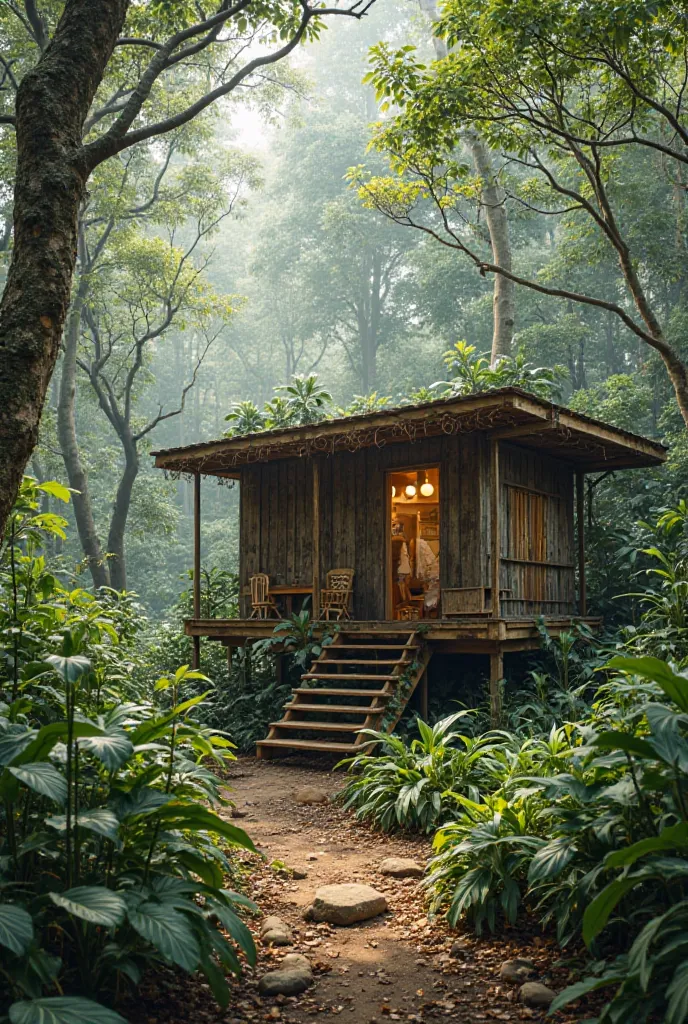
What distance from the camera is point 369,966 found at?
13.1 ft

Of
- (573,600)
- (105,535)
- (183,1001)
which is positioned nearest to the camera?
(183,1001)

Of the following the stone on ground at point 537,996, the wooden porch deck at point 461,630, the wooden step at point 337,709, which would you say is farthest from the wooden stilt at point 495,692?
the stone on ground at point 537,996

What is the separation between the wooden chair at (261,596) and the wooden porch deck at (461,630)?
0.57m

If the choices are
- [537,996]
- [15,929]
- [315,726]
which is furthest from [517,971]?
[315,726]

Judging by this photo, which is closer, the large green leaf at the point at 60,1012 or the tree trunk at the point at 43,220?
the large green leaf at the point at 60,1012

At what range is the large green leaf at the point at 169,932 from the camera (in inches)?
103

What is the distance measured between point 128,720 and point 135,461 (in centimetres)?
1610

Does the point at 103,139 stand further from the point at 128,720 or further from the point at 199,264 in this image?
the point at 199,264

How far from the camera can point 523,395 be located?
9.21 m

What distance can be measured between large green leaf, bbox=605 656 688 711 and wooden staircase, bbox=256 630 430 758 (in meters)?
5.10

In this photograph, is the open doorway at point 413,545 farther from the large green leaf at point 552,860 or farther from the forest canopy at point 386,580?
the large green leaf at point 552,860

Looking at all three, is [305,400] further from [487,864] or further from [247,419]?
[487,864]

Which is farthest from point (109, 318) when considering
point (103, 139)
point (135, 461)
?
point (103, 139)

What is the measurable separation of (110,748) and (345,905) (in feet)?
7.37
